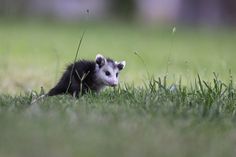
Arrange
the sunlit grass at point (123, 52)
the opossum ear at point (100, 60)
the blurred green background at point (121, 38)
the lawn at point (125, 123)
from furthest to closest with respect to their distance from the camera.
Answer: the blurred green background at point (121, 38) < the sunlit grass at point (123, 52) < the opossum ear at point (100, 60) < the lawn at point (125, 123)

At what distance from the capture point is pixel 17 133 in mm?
5621

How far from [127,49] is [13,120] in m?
15.5

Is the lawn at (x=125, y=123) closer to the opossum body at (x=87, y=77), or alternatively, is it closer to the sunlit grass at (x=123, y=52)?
the opossum body at (x=87, y=77)

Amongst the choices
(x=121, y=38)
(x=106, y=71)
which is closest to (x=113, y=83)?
(x=106, y=71)

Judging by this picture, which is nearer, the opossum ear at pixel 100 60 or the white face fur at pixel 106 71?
the white face fur at pixel 106 71

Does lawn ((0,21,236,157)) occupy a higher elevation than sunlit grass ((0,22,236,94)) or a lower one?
lower

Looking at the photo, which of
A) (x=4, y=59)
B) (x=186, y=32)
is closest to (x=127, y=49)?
(x=4, y=59)

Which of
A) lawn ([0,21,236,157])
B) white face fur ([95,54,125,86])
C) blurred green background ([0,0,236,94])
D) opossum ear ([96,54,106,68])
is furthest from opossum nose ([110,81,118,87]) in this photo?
blurred green background ([0,0,236,94])

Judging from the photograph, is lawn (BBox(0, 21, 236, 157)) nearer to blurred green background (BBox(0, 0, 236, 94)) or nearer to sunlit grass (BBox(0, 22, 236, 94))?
blurred green background (BBox(0, 0, 236, 94))

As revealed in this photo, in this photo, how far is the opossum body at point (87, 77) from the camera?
28.8 feet

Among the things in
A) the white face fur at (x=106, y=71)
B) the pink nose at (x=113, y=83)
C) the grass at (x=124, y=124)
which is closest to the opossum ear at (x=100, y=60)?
the white face fur at (x=106, y=71)

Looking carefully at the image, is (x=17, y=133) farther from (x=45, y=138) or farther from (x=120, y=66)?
(x=120, y=66)

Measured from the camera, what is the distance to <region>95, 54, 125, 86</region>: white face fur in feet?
29.5

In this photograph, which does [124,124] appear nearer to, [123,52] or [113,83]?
[113,83]
